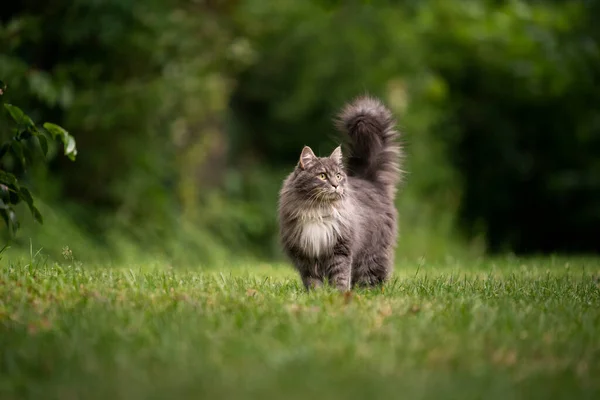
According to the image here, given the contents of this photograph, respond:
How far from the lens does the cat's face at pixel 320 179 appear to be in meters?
6.71

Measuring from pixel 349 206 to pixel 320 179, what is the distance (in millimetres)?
363

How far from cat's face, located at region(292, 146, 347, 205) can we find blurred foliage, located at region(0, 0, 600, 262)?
428 centimetres

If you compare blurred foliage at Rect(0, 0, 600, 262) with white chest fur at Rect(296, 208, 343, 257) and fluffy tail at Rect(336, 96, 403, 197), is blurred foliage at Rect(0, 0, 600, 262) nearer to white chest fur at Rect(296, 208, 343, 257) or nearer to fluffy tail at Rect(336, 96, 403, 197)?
fluffy tail at Rect(336, 96, 403, 197)

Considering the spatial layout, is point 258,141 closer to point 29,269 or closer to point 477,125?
point 477,125

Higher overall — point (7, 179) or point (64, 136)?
point (64, 136)

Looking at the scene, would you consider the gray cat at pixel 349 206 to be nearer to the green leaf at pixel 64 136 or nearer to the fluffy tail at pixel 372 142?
the fluffy tail at pixel 372 142

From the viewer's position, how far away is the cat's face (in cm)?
671

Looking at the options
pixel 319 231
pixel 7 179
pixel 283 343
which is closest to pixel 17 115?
pixel 7 179

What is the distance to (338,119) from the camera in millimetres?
7957

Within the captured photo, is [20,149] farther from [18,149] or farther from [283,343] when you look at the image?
[283,343]

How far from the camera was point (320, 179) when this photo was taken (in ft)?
22.1

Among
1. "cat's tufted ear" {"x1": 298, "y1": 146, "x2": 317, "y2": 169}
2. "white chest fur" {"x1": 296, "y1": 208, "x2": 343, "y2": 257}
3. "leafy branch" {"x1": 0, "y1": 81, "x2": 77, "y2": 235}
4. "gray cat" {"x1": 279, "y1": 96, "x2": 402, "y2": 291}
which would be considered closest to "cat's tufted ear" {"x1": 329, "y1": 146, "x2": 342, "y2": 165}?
"gray cat" {"x1": 279, "y1": 96, "x2": 402, "y2": 291}

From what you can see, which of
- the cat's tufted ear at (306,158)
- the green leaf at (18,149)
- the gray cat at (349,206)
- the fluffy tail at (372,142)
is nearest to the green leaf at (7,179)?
the green leaf at (18,149)

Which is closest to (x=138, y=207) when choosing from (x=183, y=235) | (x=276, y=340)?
(x=183, y=235)
